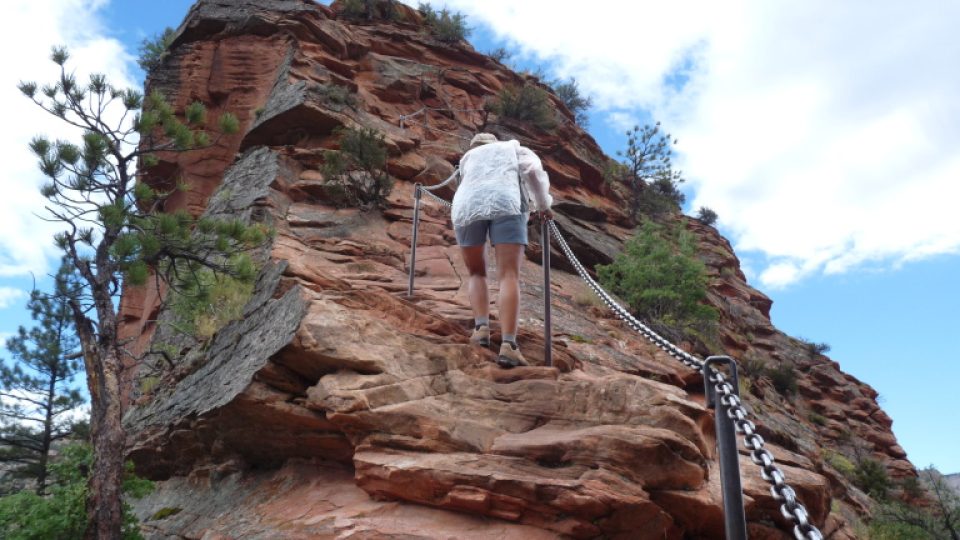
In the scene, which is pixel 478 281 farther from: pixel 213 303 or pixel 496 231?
pixel 213 303

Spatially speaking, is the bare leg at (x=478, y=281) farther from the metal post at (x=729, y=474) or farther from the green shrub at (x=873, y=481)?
the green shrub at (x=873, y=481)

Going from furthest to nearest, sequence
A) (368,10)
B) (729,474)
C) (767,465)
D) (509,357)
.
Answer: (368,10) → (509,357) → (729,474) → (767,465)

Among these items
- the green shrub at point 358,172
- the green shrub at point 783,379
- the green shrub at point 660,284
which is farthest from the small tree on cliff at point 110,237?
the green shrub at point 783,379

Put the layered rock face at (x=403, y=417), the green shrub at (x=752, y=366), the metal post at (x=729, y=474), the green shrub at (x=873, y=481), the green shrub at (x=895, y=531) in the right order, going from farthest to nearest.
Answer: the green shrub at (x=752, y=366) → the green shrub at (x=873, y=481) → the green shrub at (x=895, y=531) → the layered rock face at (x=403, y=417) → the metal post at (x=729, y=474)

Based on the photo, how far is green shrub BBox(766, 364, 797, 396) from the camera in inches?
762

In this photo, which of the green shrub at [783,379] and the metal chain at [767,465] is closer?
the metal chain at [767,465]

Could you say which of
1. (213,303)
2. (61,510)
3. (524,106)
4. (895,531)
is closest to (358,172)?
(213,303)

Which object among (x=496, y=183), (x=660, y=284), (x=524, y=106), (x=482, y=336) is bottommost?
(x=482, y=336)

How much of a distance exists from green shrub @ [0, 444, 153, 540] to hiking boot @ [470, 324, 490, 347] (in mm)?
2878

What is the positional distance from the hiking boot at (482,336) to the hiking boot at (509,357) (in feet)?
0.98

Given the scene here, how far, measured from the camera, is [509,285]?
5.34 m

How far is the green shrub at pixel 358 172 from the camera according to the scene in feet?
36.7

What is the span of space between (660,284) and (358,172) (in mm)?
5980

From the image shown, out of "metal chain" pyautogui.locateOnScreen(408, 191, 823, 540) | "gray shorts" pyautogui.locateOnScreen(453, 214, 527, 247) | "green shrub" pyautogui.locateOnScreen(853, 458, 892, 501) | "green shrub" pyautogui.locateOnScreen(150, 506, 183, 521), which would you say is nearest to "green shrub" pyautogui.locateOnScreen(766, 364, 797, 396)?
"green shrub" pyautogui.locateOnScreen(853, 458, 892, 501)
